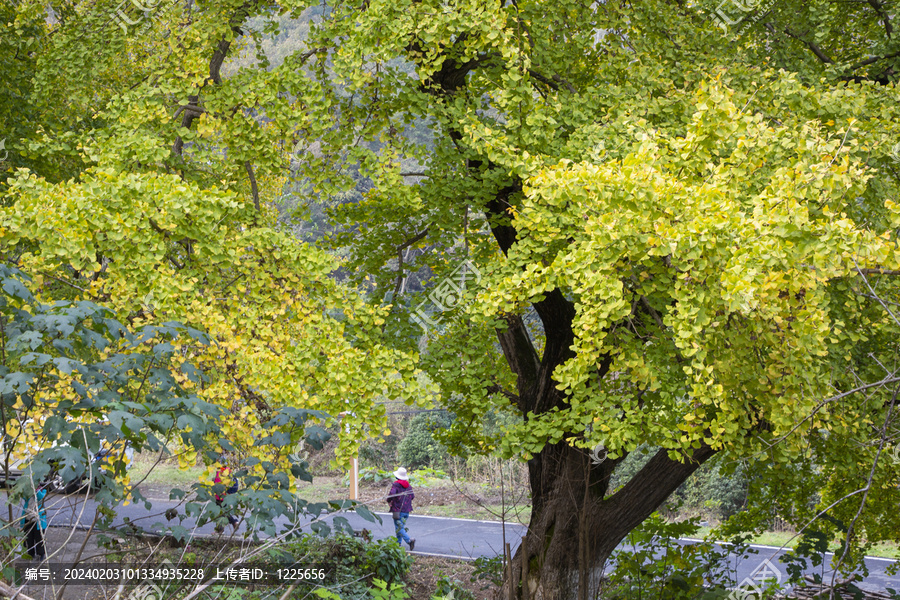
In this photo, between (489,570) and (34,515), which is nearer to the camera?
(34,515)

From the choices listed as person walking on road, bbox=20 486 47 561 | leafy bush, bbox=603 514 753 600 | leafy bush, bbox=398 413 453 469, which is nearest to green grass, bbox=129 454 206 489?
leafy bush, bbox=398 413 453 469

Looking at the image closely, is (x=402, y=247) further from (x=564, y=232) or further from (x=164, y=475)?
(x=164, y=475)

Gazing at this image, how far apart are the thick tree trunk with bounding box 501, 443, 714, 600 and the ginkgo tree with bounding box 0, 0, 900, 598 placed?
3 cm

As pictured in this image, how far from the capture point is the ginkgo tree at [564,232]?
3.51m

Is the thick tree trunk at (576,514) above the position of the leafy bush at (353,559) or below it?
above

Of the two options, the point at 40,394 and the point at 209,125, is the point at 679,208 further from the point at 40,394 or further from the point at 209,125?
Answer: the point at 209,125

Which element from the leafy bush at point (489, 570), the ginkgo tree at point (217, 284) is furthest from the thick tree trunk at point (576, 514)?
the ginkgo tree at point (217, 284)

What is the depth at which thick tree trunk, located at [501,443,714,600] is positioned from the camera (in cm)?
629

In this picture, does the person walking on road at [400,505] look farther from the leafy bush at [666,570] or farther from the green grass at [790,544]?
the green grass at [790,544]

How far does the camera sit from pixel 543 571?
665 cm

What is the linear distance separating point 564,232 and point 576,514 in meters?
3.09

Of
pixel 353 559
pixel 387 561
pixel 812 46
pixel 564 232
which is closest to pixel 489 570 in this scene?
pixel 387 561

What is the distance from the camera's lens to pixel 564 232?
15.4 ft

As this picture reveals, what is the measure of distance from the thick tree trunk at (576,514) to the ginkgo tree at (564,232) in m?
0.03
